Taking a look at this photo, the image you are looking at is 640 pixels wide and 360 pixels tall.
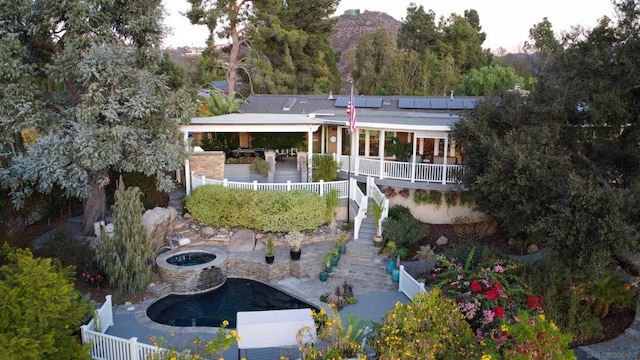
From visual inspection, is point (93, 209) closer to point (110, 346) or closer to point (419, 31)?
point (110, 346)

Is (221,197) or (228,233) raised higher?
(221,197)

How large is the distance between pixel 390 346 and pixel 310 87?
34.4 m

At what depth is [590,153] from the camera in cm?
1260

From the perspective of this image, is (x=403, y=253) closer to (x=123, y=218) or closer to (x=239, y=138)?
(x=123, y=218)

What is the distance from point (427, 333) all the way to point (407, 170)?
9547 mm

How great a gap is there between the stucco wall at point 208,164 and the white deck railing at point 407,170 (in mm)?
5116

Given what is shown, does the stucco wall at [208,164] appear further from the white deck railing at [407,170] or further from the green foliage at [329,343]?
the green foliage at [329,343]

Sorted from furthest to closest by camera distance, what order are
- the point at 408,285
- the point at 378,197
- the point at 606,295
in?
the point at 378,197 < the point at 408,285 < the point at 606,295

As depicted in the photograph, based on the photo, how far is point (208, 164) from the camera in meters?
17.9

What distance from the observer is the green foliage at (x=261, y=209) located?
1563 cm

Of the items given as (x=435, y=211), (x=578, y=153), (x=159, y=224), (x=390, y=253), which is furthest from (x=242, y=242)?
(x=578, y=153)

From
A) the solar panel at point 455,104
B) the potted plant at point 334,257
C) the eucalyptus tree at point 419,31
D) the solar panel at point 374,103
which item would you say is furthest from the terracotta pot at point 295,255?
the eucalyptus tree at point 419,31

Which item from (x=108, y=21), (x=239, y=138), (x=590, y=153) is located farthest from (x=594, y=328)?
(x=239, y=138)

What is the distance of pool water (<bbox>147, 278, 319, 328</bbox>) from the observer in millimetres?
11680
